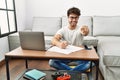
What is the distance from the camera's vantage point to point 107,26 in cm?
328

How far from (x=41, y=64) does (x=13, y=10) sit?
1.35 m

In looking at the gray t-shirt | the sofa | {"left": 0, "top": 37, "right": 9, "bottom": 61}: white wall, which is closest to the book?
the gray t-shirt

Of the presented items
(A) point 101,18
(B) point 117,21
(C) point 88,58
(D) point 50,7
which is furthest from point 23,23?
(C) point 88,58

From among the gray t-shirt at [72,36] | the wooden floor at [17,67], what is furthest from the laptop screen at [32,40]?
the wooden floor at [17,67]

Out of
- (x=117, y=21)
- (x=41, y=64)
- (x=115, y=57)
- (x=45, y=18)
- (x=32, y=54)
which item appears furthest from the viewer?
(x=45, y=18)

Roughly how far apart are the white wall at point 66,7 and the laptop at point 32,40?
7.34 feet

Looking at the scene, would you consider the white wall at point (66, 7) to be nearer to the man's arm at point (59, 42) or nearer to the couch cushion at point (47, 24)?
the couch cushion at point (47, 24)

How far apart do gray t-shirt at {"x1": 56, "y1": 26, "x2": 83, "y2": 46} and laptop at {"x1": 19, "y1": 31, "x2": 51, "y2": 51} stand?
1.63 feet

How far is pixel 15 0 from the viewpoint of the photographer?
3320 mm

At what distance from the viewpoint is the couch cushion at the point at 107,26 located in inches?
128

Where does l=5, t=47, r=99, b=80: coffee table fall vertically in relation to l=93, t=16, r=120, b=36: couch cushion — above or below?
below

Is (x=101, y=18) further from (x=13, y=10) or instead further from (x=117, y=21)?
(x=13, y=10)

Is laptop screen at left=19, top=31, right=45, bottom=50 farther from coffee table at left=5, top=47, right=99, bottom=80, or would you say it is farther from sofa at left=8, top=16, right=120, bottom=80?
sofa at left=8, top=16, right=120, bottom=80

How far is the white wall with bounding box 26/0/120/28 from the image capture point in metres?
3.53
